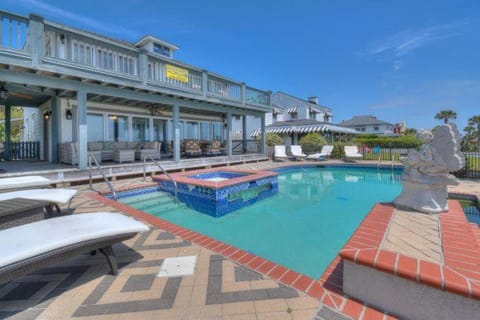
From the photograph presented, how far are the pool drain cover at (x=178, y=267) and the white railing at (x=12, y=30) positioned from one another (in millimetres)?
7569

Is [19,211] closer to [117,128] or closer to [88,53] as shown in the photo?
[88,53]

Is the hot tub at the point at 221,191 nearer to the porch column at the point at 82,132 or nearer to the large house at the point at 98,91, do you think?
the porch column at the point at 82,132

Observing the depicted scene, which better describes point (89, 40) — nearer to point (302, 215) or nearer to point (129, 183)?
point (129, 183)

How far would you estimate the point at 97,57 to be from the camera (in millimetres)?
7824

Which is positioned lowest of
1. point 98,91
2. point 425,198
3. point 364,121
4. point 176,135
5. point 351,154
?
point 425,198

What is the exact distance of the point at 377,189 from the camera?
8.66 m

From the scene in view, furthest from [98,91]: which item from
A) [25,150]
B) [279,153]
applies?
[279,153]

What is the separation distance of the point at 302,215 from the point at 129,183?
613 cm

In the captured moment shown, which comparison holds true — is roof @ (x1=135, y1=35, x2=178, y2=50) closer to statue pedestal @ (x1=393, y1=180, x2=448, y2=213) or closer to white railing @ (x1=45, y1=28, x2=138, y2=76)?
white railing @ (x1=45, y1=28, x2=138, y2=76)

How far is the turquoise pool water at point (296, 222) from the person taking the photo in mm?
3898

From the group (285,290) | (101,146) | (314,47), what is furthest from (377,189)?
(314,47)

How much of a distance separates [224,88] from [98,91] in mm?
6585

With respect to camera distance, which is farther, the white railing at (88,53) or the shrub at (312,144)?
the shrub at (312,144)

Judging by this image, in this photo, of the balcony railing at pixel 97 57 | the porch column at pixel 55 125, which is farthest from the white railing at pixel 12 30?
the porch column at pixel 55 125
